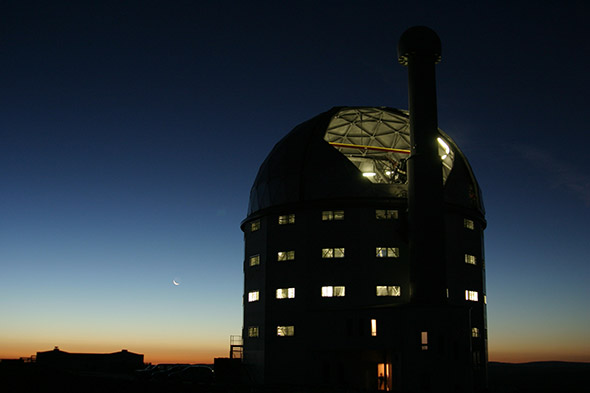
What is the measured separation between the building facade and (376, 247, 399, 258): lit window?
0.07 m

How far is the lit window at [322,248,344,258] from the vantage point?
4184cm

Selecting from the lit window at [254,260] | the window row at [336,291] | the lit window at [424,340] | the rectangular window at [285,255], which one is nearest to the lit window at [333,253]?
the window row at [336,291]

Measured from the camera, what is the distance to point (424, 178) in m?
38.8

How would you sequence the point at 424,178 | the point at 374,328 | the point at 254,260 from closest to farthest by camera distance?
the point at 374,328, the point at 424,178, the point at 254,260

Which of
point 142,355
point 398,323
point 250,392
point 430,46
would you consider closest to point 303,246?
point 398,323

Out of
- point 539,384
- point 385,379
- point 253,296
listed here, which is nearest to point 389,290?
point 385,379

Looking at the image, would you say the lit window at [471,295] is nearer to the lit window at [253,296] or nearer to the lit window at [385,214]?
the lit window at [385,214]

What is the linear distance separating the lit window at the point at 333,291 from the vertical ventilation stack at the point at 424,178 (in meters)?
5.51

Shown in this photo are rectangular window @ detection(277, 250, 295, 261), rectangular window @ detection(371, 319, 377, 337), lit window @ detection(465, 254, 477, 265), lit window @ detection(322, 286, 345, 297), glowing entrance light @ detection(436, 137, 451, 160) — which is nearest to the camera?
rectangular window @ detection(371, 319, 377, 337)

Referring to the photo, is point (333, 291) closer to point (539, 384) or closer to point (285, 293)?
point (285, 293)

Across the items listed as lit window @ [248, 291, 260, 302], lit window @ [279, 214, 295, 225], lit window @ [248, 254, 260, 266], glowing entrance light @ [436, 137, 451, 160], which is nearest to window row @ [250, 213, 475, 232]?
lit window @ [279, 214, 295, 225]

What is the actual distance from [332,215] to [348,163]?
4.17m

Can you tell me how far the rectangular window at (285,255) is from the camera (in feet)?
142

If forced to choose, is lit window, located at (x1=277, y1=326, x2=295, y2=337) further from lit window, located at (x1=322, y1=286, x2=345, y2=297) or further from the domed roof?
the domed roof
